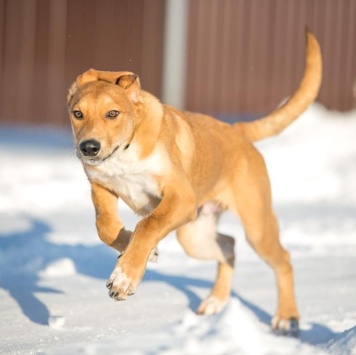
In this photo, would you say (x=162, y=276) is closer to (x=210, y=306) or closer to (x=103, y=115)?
(x=210, y=306)

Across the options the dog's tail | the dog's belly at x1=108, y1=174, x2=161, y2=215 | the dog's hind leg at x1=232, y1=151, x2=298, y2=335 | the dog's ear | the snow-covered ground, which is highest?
the dog's ear

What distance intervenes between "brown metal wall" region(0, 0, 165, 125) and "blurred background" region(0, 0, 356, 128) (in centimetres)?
1

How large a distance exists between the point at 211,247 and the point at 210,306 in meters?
0.43

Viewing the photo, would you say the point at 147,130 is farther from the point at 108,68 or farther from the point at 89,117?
the point at 108,68

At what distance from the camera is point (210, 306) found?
203 inches

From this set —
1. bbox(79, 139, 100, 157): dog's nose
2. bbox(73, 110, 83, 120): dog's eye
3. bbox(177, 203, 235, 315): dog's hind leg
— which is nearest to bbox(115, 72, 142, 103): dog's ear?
bbox(73, 110, 83, 120): dog's eye

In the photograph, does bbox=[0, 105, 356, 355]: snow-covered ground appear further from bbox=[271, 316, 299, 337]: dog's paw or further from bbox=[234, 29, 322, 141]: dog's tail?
bbox=[234, 29, 322, 141]: dog's tail

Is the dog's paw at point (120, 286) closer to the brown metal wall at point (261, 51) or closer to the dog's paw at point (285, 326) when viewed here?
the dog's paw at point (285, 326)

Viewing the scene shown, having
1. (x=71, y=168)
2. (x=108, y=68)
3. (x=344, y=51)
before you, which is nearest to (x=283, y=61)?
(x=344, y=51)

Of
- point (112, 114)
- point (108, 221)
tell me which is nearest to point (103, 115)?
point (112, 114)

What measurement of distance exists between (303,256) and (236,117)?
18.8ft

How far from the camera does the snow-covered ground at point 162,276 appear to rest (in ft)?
14.1

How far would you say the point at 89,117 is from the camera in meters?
4.11

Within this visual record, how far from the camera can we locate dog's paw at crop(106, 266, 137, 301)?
3.85 m
